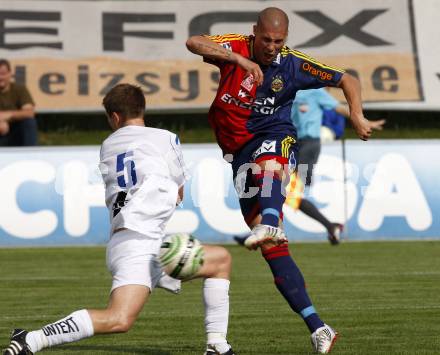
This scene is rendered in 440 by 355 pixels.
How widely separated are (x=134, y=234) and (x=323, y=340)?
158cm

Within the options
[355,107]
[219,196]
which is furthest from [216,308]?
[219,196]

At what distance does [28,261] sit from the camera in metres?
14.8

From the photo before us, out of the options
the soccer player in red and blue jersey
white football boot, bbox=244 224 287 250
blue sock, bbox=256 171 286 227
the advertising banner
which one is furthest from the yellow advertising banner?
white football boot, bbox=244 224 287 250

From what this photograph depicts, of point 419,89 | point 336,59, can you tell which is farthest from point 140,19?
point 419,89

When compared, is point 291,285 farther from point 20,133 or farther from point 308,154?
point 20,133

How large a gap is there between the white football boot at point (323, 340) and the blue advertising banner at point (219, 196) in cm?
886

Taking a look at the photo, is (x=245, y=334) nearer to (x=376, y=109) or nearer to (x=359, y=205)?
(x=359, y=205)

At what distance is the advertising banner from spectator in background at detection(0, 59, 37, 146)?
10.8 ft

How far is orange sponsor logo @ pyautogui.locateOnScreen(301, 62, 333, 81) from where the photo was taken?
28.3 ft

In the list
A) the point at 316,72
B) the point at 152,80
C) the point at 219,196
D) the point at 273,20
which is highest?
the point at 273,20

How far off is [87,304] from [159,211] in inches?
149

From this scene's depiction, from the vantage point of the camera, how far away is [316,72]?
8.63m

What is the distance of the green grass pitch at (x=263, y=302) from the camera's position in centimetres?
821

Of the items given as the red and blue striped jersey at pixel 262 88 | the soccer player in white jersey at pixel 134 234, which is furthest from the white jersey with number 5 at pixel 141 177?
the red and blue striped jersey at pixel 262 88
